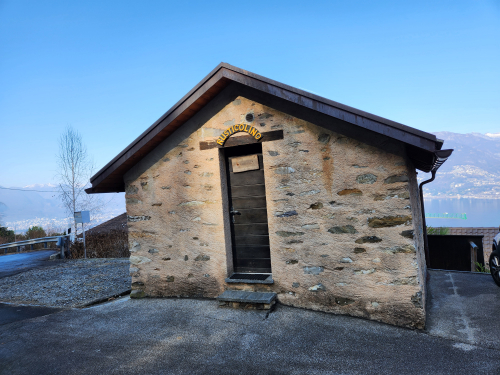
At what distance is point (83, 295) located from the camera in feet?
22.7

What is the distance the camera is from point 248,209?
5531 mm

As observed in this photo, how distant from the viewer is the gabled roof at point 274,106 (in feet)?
13.5

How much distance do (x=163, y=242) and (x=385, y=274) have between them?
3.80m

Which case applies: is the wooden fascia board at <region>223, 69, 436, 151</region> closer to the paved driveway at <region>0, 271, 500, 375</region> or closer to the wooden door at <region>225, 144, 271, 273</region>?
the wooden door at <region>225, 144, 271, 273</region>

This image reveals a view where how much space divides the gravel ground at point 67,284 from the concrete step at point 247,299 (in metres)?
2.84

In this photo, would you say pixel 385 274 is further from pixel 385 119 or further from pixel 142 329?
pixel 142 329

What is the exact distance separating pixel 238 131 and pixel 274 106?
0.73 meters

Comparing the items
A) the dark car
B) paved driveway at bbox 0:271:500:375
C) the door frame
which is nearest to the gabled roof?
the door frame

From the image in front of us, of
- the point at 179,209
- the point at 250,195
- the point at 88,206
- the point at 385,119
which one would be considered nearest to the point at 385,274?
the point at 385,119

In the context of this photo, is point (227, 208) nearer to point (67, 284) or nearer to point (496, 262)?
point (496, 262)

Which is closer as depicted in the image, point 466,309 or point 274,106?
point 466,309

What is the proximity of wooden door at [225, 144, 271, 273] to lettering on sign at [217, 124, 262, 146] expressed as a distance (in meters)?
0.27

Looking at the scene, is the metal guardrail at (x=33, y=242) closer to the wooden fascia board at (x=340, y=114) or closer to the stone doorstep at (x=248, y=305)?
the stone doorstep at (x=248, y=305)

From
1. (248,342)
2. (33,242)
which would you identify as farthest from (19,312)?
(33,242)
